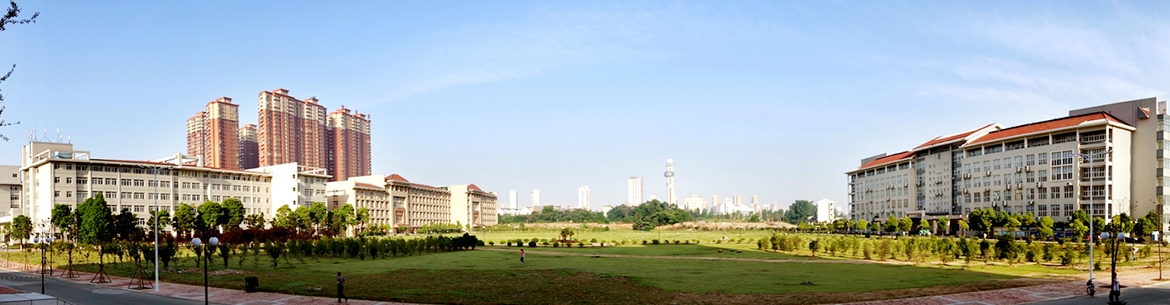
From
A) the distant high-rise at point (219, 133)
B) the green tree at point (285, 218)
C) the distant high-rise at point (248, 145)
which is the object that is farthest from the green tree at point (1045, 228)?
the distant high-rise at point (248, 145)

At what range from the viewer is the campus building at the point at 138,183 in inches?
3155

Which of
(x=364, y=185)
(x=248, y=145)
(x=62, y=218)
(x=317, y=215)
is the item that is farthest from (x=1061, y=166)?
(x=248, y=145)

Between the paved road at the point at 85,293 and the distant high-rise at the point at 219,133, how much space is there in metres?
109

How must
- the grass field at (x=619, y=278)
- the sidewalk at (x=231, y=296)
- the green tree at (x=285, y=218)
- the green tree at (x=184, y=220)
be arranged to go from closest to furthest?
the sidewalk at (x=231, y=296) < the grass field at (x=619, y=278) < the green tree at (x=184, y=220) < the green tree at (x=285, y=218)

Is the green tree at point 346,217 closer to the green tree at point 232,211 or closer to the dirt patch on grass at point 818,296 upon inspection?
the green tree at point 232,211

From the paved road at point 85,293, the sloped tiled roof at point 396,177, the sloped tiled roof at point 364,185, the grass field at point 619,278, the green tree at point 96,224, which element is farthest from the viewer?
the sloped tiled roof at point 396,177

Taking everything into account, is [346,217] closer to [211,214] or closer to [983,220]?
[211,214]

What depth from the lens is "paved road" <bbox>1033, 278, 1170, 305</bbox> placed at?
2459cm

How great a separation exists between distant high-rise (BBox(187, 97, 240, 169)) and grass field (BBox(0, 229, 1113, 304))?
95634 millimetres

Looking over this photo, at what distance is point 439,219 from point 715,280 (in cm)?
12712

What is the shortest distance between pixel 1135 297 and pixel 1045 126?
57.9 m

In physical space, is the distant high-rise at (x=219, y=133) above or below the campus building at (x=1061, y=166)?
above

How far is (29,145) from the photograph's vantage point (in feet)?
289

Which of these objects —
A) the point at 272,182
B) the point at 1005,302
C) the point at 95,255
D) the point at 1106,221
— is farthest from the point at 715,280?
the point at 272,182
